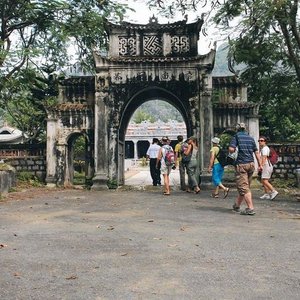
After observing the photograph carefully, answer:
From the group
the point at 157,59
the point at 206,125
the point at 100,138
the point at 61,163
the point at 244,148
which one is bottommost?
the point at 61,163

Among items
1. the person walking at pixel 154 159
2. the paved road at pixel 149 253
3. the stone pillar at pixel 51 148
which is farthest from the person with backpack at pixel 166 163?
the stone pillar at pixel 51 148

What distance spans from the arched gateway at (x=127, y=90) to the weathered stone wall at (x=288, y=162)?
3.75m

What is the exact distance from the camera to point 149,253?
5258 millimetres

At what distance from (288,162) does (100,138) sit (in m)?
7.99

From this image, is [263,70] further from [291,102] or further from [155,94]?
[155,94]

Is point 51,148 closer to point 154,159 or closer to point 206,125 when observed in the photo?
point 154,159

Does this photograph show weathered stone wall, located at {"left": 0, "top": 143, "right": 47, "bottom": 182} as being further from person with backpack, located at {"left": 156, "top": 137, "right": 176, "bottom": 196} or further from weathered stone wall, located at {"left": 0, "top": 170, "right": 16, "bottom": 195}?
person with backpack, located at {"left": 156, "top": 137, "right": 176, "bottom": 196}

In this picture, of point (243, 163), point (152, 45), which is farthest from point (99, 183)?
point (243, 163)

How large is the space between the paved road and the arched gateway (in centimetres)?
630

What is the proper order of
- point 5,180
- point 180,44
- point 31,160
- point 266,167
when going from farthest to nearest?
point 31,160 → point 180,44 → point 5,180 → point 266,167

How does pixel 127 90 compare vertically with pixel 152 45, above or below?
below

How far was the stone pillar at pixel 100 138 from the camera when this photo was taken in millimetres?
15305

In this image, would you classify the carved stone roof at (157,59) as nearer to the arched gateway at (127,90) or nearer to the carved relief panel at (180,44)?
the arched gateway at (127,90)

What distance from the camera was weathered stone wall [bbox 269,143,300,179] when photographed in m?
17.2
